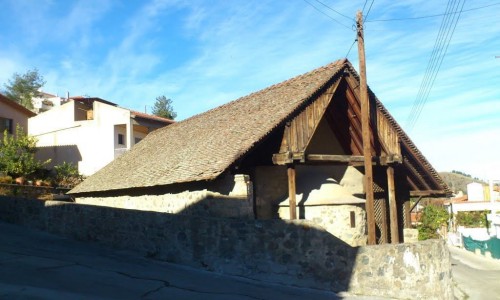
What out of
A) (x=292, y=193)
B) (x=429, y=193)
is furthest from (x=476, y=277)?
(x=292, y=193)

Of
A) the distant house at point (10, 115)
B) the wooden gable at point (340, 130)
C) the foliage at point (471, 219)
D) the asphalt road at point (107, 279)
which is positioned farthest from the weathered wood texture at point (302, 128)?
the foliage at point (471, 219)

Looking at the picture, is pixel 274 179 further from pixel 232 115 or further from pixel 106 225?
pixel 106 225

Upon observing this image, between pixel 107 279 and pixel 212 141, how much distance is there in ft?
24.2

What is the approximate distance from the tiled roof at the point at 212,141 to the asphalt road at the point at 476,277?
8.26m

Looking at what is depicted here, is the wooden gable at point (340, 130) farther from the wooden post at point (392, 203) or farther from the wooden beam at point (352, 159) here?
the wooden post at point (392, 203)

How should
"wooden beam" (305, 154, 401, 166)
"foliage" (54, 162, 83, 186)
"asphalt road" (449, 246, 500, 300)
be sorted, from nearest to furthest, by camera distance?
"wooden beam" (305, 154, 401, 166) < "asphalt road" (449, 246, 500, 300) < "foliage" (54, 162, 83, 186)

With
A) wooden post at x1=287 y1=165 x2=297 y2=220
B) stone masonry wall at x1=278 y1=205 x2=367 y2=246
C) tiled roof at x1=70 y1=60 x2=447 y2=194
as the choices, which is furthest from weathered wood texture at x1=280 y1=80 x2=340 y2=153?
stone masonry wall at x1=278 y1=205 x2=367 y2=246

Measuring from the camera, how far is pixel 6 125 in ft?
108

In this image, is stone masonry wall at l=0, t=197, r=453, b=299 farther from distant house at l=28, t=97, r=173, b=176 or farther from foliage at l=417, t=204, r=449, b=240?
foliage at l=417, t=204, r=449, b=240

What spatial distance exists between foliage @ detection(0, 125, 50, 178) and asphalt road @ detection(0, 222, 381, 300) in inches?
622

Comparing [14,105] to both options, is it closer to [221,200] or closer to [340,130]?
[340,130]

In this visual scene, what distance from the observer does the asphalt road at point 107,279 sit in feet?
25.6

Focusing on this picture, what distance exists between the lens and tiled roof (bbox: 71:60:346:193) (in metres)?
13.4

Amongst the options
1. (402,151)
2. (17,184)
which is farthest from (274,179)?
(17,184)
